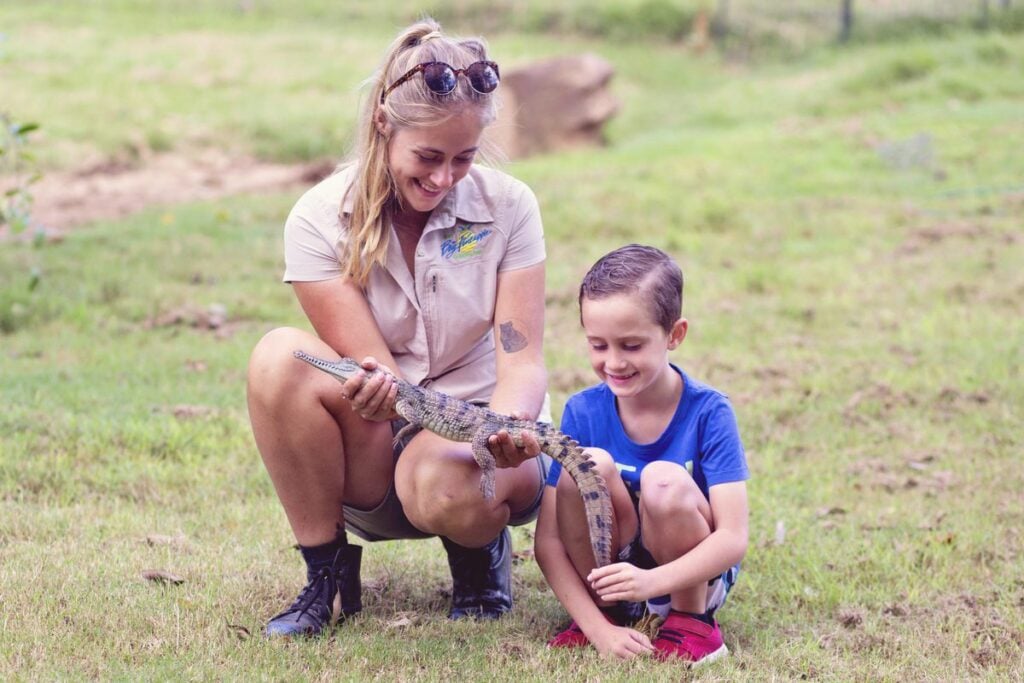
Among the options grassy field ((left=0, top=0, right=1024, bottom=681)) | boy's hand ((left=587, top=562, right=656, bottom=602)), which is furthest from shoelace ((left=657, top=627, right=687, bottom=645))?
boy's hand ((left=587, top=562, right=656, bottom=602))

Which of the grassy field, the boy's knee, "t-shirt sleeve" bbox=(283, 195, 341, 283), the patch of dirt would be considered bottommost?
the patch of dirt

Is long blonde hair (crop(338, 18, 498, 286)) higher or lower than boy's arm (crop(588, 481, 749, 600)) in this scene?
higher

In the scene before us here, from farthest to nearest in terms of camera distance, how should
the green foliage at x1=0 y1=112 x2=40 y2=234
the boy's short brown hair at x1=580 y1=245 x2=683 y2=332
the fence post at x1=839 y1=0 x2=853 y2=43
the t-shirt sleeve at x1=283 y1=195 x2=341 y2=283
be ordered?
the fence post at x1=839 y1=0 x2=853 y2=43
the green foliage at x1=0 y1=112 x2=40 y2=234
the t-shirt sleeve at x1=283 y1=195 x2=341 y2=283
the boy's short brown hair at x1=580 y1=245 x2=683 y2=332

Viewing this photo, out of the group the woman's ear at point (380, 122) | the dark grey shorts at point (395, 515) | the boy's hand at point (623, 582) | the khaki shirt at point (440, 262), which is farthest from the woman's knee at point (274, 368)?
the boy's hand at point (623, 582)

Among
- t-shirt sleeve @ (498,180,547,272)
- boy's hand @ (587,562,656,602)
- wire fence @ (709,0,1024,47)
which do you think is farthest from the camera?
wire fence @ (709,0,1024,47)

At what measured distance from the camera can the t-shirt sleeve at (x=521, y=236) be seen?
13.4 feet

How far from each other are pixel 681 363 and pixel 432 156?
12.5 ft

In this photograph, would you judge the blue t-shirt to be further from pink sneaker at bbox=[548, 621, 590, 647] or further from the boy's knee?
pink sneaker at bbox=[548, 621, 590, 647]

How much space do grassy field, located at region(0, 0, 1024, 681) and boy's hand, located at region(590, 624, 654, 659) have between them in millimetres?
60

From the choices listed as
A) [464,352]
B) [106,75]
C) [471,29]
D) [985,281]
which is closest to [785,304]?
[985,281]

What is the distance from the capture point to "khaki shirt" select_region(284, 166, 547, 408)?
13.2 ft

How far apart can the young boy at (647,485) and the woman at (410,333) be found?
233 millimetres

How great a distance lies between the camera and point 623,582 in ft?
11.6

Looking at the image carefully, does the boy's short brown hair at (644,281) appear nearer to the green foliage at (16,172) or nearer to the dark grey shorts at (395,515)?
the dark grey shorts at (395,515)
